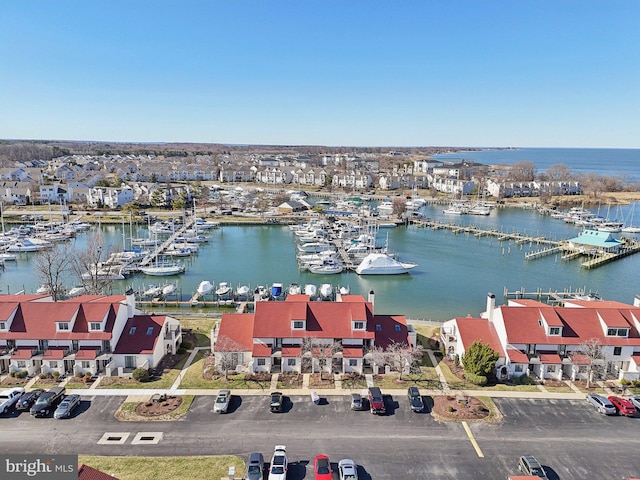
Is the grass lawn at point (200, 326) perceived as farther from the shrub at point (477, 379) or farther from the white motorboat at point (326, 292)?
the shrub at point (477, 379)

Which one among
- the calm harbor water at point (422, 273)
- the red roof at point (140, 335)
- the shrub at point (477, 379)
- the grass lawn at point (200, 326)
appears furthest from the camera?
the calm harbor water at point (422, 273)

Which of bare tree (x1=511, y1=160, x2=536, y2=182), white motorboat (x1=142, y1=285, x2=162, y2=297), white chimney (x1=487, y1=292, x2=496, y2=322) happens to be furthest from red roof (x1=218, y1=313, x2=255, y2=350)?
bare tree (x1=511, y1=160, x2=536, y2=182)

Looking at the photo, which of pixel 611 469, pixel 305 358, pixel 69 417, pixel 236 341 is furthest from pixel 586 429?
pixel 69 417

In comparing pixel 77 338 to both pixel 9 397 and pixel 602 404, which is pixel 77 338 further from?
pixel 602 404

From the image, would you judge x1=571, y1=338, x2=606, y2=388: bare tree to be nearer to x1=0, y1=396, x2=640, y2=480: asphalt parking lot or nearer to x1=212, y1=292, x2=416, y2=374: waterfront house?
x1=0, y1=396, x2=640, y2=480: asphalt parking lot

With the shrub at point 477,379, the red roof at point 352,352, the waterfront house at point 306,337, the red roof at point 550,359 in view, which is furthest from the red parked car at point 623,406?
the red roof at point 352,352

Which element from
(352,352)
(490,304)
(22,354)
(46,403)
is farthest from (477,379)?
(22,354)
